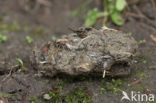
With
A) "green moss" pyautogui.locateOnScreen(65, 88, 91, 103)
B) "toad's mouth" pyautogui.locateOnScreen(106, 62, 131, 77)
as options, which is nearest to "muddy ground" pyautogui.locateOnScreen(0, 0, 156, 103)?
"green moss" pyautogui.locateOnScreen(65, 88, 91, 103)

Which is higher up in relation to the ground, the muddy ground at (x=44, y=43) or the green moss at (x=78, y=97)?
the muddy ground at (x=44, y=43)

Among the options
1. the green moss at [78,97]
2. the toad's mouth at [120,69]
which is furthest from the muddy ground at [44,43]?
the toad's mouth at [120,69]

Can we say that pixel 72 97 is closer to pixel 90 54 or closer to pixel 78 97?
pixel 78 97

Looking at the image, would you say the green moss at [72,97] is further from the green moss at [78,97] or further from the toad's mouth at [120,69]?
the toad's mouth at [120,69]

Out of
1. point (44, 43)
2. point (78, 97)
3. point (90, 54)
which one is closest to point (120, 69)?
point (90, 54)

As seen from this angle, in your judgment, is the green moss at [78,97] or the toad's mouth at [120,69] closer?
the green moss at [78,97]

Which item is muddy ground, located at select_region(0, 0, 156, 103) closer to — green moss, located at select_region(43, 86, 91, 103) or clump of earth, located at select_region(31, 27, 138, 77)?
green moss, located at select_region(43, 86, 91, 103)

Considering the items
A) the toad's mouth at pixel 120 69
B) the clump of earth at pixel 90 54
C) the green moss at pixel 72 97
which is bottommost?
the green moss at pixel 72 97

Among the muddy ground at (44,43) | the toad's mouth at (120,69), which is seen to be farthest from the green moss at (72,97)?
the toad's mouth at (120,69)
